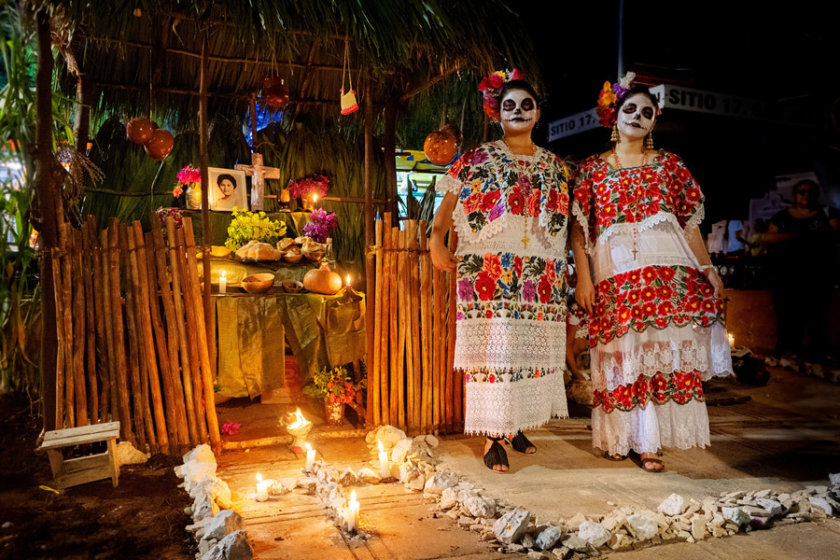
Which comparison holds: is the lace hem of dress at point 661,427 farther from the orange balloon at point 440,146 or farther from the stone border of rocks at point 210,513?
the orange balloon at point 440,146

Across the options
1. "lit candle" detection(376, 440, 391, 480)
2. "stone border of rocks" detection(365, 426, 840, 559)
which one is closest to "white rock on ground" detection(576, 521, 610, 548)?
"stone border of rocks" detection(365, 426, 840, 559)

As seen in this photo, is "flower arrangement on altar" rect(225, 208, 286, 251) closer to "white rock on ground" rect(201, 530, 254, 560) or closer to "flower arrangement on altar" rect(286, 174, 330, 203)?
"flower arrangement on altar" rect(286, 174, 330, 203)

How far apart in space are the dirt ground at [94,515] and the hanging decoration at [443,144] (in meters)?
4.33

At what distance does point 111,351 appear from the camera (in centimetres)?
390

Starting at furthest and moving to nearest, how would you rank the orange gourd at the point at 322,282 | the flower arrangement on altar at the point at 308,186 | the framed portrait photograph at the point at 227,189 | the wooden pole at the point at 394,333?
1. the flower arrangement on altar at the point at 308,186
2. the framed portrait photograph at the point at 227,189
3. the orange gourd at the point at 322,282
4. the wooden pole at the point at 394,333

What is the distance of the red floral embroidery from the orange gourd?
2530 millimetres

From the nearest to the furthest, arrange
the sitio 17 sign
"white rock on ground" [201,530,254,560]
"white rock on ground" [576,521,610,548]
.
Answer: "white rock on ground" [201,530,254,560], "white rock on ground" [576,521,610,548], the sitio 17 sign

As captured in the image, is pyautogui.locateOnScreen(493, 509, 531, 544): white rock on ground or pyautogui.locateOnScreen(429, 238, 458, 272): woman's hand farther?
pyautogui.locateOnScreen(429, 238, 458, 272): woman's hand

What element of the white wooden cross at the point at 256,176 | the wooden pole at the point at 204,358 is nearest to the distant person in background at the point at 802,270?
the white wooden cross at the point at 256,176

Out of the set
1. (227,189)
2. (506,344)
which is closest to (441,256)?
(506,344)

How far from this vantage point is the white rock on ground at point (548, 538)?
2.72m

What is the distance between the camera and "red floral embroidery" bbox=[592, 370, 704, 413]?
3.85 meters

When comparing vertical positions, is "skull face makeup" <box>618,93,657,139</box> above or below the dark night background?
below

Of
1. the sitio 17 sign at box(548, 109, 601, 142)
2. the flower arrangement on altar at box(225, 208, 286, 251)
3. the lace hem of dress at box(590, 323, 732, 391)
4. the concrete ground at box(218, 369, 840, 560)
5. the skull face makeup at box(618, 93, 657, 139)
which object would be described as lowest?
the concrete ground at box(218, 369, 840, 560)
